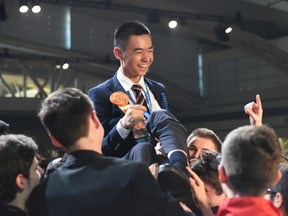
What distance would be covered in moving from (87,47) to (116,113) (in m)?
12.1

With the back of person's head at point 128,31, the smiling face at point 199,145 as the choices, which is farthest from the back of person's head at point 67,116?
the smiling face at point 199,145

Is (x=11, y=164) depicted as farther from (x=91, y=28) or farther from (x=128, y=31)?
(x=91, y=28)

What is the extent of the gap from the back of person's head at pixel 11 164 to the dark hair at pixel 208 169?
2.27ft

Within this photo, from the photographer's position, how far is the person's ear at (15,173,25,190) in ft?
6.07

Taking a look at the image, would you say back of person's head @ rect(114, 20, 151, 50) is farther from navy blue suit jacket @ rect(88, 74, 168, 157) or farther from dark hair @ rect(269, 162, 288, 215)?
dark hair @ rect(269, 162, 288, 215)

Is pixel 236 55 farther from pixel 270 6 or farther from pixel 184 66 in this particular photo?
pixel 270 6

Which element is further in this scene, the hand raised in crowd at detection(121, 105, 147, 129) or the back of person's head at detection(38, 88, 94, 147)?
the hand raised in crowd at detection(121, 105, 147, 129)

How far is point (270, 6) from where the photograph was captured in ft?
39.3

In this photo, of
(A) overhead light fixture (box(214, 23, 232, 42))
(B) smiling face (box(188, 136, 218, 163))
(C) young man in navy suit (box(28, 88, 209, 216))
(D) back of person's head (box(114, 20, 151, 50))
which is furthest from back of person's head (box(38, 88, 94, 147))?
(A) overhead light fixture (box(214, 23, 232, 42))

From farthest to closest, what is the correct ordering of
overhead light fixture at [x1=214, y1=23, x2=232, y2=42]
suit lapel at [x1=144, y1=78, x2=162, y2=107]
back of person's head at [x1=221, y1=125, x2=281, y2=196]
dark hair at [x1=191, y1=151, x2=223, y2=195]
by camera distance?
overhead light fixture at [x1=214, y1=23, x2=232, y2=42] → suit lapel at [x1=144, y1=78, x2=162, y2=107] → dark hair at [x1=191, y1=151, x2=223, y2=195] → back of person's head at [x1=221, y1=125, x2=281, y2=196]

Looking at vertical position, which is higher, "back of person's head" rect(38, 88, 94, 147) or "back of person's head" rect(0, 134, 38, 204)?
"back of person's head" rect(38, 88, 94, 147)

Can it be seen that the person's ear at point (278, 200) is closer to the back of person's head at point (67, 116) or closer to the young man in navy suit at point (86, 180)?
the young man in navy suit at point (86, 180)

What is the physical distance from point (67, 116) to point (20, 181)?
33 centimetres

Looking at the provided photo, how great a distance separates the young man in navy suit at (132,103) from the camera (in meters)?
2.20
